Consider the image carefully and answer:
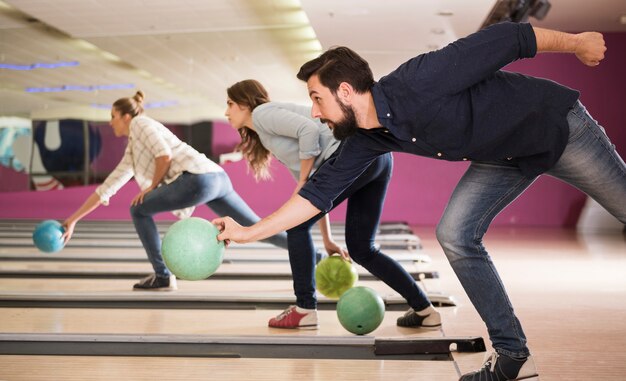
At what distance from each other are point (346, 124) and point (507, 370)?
2.52 feet

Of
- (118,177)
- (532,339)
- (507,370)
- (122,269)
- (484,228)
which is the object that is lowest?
(507,370)

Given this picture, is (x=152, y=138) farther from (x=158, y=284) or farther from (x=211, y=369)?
(x=211, y=369)

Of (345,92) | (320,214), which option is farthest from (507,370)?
(320,214)

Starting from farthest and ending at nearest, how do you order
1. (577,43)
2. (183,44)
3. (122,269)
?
1. (183,44)
2. (122,269)
3. (577,43)

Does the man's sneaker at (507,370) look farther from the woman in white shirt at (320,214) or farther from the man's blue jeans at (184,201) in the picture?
the man's blue jeans at (184,201)

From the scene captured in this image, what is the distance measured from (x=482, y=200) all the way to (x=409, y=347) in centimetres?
70

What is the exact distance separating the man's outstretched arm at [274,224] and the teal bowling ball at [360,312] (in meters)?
0.72

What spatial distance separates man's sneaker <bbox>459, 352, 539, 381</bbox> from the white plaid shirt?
199 centimetres

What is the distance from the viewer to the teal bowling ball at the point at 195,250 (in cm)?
201

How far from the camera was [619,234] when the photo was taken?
8219mm

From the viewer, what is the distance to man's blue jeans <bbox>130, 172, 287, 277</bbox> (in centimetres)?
359

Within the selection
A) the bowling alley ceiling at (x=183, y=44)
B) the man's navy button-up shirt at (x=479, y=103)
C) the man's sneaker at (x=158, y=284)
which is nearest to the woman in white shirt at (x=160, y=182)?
the man's sneaker at (x=158, y=284)

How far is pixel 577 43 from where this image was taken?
182 cm

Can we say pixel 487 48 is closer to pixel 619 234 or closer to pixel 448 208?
pixel 448 208
